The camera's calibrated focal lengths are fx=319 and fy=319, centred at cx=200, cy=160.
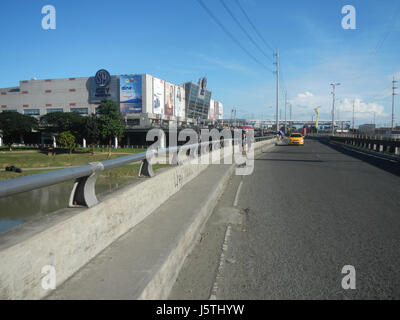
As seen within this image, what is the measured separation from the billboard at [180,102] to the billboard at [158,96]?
487 inches

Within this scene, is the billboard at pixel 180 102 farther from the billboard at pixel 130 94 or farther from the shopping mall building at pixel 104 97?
the billboard at pixel 130 94

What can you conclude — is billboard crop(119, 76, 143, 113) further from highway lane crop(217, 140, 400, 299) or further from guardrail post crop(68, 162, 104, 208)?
guardrail post crop(68, 162, 104, 208)

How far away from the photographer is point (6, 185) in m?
2.41

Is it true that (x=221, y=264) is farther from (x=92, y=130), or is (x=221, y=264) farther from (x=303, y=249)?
(x=92, y=130)

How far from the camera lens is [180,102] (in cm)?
10506

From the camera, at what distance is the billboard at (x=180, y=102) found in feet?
332

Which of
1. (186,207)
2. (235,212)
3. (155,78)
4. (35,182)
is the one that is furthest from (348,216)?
(155,78)

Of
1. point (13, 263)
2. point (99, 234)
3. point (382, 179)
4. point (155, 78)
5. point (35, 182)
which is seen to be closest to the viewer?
point (13, 263)

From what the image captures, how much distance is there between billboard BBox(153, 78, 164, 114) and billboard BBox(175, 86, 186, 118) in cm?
1238

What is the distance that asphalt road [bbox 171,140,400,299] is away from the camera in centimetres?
359

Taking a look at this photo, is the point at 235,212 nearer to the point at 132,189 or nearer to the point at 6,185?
the point at 132,189

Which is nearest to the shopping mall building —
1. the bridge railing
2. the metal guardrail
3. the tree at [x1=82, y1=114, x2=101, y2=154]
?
the tree at [x1=82, y1=114, x2=101, y2=154]

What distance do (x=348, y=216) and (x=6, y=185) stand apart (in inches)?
248

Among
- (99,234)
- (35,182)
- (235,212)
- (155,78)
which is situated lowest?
(235,212)
